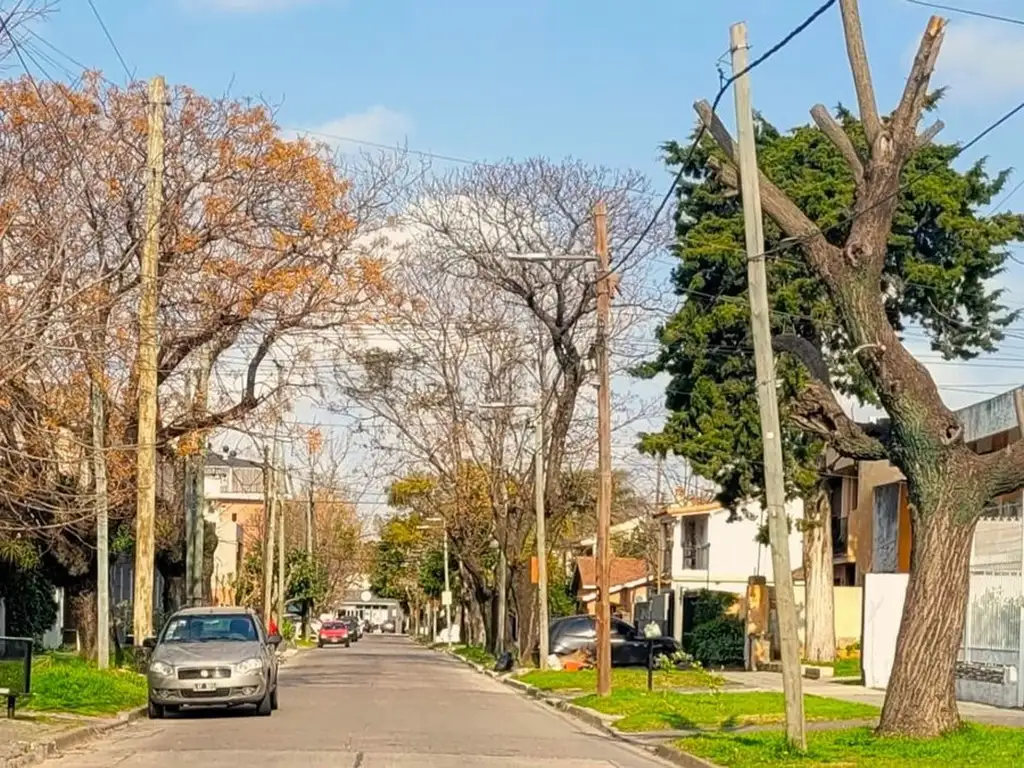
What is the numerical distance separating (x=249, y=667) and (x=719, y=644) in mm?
23952

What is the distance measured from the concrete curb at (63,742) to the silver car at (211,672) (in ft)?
2.33

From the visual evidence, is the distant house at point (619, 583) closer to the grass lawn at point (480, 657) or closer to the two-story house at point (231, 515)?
the grass lawn at point (480, 657)

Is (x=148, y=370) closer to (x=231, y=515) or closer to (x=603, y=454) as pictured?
(x=603, y=454)

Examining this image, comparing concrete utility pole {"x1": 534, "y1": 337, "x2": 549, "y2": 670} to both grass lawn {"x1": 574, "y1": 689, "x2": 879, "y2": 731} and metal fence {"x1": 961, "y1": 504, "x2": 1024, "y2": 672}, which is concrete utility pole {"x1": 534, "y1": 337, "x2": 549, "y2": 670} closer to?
grass lawn {"x1": 574, "y1": 689, "x2": 879, "y2": 731}

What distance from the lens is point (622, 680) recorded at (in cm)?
3531

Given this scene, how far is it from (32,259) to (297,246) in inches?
425

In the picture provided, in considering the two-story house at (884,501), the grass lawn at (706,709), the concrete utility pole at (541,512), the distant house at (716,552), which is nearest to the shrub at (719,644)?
the two-story house at (884,501)

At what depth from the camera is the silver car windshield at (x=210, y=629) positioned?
85.5ft

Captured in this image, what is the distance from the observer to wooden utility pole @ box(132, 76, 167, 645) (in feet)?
85.8

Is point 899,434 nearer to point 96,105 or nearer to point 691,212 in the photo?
point 96,105

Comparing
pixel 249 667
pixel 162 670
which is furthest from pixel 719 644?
pixel 162 670

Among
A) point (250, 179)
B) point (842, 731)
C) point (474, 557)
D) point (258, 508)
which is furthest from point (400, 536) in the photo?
point (842, 731)

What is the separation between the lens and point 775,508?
1844 centimetres

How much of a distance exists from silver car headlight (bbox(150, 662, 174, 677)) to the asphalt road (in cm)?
69
